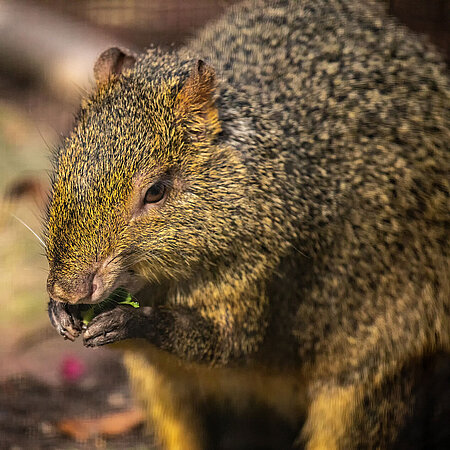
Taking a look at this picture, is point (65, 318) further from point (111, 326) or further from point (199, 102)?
point (199, 102)

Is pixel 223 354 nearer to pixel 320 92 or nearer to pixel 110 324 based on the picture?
pixel 110 324

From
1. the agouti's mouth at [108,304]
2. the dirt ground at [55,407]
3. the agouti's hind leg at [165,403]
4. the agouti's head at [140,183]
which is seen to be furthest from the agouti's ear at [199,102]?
the dirt ground at [55,407]

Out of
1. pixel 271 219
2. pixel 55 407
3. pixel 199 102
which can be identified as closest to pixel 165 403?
pixel 55 407

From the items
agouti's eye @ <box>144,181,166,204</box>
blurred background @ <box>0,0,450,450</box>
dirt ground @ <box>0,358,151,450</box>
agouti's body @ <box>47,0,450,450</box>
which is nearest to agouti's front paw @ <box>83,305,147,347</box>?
agouti's body @ <box>47,0,450,450</box>

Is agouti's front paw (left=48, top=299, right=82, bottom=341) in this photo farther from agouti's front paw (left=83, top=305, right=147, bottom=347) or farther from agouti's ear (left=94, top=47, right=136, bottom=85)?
agouti's ear (left=94, top=47, right=136, bottom=85)

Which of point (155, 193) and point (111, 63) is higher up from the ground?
point (111, 63)

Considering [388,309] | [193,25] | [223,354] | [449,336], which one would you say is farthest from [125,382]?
[193,25]

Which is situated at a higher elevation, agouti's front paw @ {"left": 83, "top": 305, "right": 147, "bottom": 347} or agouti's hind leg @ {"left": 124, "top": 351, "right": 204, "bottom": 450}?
agouti's front paw @ {"left": 83, "top": 305, "right": 147, "bottom": 347}
